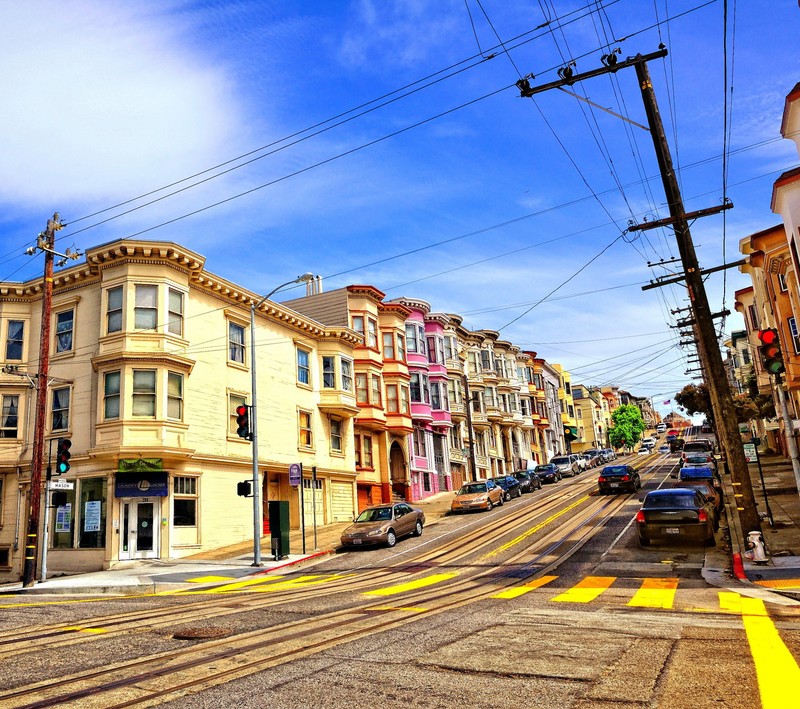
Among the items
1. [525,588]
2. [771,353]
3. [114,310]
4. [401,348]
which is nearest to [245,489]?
[114,310]

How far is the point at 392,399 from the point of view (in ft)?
137

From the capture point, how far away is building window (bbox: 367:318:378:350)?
39625mm

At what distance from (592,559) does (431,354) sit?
106 ft

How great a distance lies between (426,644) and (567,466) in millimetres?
48319

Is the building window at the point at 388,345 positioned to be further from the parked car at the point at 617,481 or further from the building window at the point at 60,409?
the building window at the point at 60,409

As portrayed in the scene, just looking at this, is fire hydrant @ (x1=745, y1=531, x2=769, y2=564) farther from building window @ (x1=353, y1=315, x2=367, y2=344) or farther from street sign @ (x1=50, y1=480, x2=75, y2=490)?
building window @ (x1=353, y1=315, x2=367, y2=344)

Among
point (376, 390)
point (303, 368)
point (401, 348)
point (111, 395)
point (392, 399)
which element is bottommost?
point (111, 395)

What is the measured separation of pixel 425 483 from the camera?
4597 centimetres

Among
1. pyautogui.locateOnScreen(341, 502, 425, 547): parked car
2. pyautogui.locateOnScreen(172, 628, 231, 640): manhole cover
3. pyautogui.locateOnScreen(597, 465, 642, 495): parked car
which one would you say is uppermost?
pyautogui.locateOnScreen(597, 465, 642, 495): parked car

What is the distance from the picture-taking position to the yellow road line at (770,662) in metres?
5.05

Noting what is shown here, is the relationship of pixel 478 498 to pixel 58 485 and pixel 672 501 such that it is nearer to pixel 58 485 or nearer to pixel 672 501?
pixel 672 501

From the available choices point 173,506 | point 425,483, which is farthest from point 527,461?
point 173,506

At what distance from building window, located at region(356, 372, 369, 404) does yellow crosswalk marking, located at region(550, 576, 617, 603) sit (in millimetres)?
25338

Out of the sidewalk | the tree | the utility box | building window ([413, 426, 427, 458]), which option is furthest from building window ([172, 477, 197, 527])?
the tree
